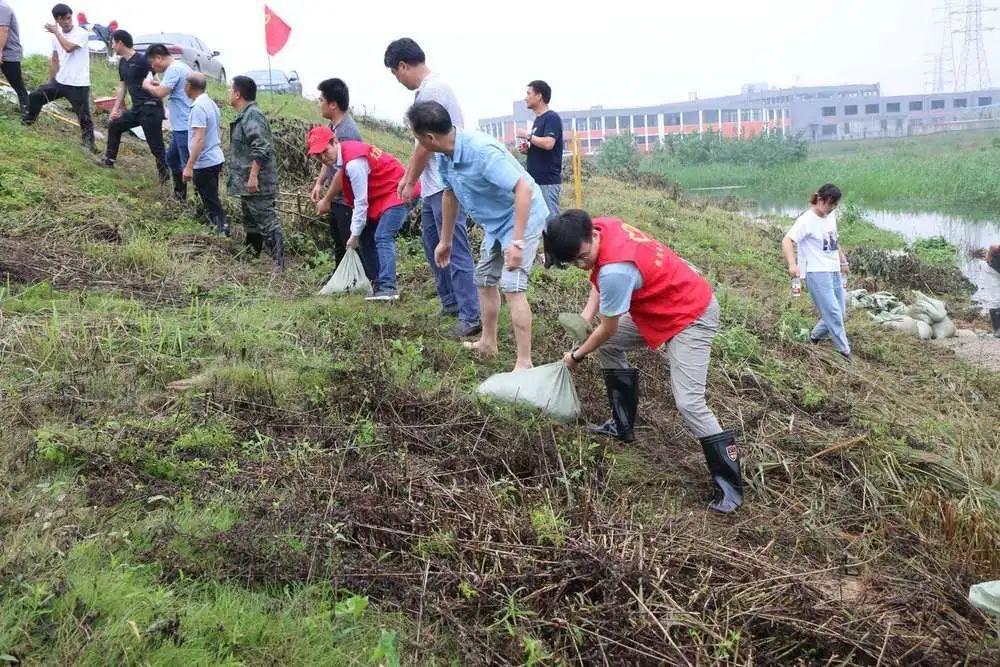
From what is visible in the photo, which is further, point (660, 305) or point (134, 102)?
point (134, 102)

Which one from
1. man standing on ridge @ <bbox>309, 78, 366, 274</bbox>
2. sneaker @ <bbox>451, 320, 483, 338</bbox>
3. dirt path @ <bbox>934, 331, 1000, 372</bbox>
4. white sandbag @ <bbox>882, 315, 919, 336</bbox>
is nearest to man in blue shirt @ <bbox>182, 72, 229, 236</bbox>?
man standing on ridge @ <bbox>309, 78, 366, 274</bbox>

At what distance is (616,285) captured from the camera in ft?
11.6

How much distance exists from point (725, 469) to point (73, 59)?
7670 mm

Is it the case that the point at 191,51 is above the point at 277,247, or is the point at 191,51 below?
above

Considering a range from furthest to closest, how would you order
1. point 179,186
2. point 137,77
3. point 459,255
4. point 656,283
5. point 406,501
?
point 179,186 → point 137,77 → point 459,255 → point 656,283 → point 406,501

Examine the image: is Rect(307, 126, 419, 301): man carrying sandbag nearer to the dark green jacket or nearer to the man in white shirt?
the dark green jacket

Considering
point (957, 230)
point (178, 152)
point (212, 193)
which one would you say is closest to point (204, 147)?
point (212, 193)

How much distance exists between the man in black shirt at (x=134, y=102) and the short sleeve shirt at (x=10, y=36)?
3.90 ft

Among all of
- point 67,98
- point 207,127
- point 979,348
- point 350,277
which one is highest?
point 67,98

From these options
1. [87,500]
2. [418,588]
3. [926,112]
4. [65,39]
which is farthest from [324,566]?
[926,112]

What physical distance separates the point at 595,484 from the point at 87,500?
6.94ft

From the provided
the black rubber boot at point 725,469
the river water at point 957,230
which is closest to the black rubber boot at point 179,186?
the black rubber boot at point 725,469

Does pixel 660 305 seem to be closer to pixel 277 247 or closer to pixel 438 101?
pixel 438 101

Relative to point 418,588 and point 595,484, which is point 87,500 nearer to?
point 418,588
